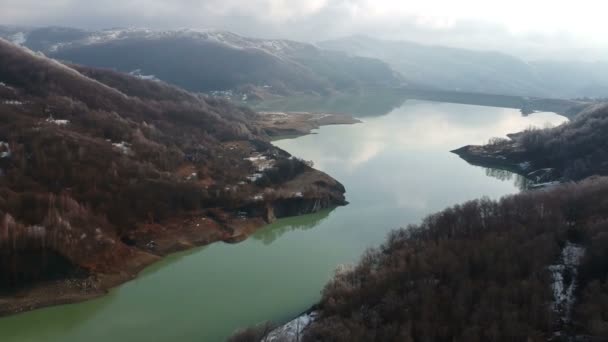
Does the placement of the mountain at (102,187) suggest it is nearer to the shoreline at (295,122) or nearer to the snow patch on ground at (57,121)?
the snow patch on ground at (57,121)

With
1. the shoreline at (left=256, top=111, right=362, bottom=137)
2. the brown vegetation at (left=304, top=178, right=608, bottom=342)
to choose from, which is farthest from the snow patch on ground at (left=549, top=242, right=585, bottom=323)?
the shoreline at (left=256, top=111, right=362, bottom=137)

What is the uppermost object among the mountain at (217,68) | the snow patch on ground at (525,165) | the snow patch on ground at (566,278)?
the mountain at (217,68)

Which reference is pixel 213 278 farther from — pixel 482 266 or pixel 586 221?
pixel 586 221

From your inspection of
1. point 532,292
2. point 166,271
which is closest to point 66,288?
point 166,271

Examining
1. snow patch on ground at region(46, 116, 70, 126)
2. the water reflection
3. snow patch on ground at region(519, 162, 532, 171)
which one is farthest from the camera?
snow patch on ground at region(519, 162, 532, 171)

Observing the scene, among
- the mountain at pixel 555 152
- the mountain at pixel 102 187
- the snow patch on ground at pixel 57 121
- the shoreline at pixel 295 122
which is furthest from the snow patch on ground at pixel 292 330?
the shoreline at pixel 295 122

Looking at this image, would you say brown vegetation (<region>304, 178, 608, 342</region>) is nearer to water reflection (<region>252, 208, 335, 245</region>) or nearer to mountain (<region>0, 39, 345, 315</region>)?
water reflection (<region>252, 208, 335, 245</region>)
